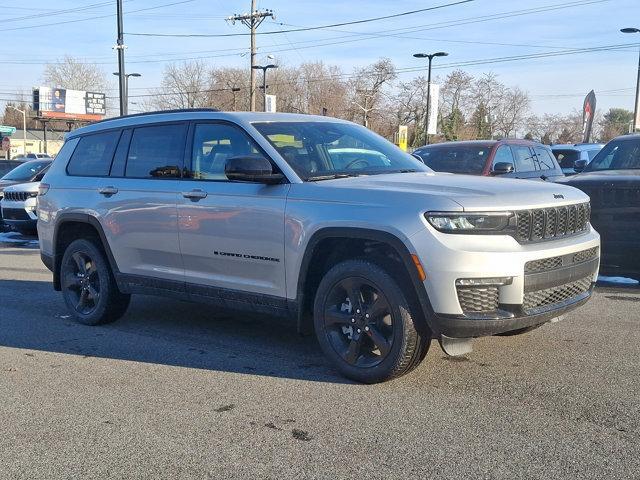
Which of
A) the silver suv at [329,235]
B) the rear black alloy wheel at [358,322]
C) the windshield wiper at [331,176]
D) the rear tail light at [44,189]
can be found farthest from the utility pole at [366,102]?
the rear black alloy wheel at [358,322]

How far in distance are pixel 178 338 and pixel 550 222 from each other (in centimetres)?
337

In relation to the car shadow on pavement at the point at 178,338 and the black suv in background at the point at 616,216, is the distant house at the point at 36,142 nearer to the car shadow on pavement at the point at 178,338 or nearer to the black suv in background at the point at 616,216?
the car shadow on pavement at the point at 178,338

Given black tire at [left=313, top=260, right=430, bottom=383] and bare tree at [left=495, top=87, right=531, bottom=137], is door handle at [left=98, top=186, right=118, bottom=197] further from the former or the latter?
bare tree at [left=495, top=87, right=531, bottom=137]

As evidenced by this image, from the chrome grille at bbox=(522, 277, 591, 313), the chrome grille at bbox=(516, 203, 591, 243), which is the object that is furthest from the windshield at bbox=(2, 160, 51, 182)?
the chrome grille at bbox=(522, 277, 591, 313)

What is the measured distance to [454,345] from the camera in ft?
15.5

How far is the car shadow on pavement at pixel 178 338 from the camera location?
18.0 ft

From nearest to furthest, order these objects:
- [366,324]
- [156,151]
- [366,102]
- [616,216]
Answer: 1. [366,324]
2. [156,151]
3. [616,216]
4. [366,102]

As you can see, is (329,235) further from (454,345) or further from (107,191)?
(107,191)

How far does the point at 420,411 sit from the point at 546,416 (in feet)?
2.45

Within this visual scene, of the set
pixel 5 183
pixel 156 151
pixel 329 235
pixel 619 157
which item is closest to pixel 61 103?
pixel 5 183

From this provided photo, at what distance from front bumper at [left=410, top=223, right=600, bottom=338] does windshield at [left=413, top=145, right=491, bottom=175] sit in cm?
691

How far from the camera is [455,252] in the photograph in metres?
4.34

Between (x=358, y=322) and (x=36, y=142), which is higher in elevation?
(x=36, y=142)

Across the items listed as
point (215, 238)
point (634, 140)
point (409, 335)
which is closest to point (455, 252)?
point (409, 335)
